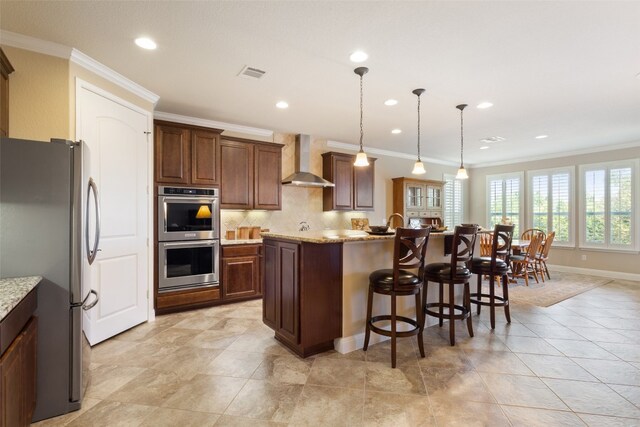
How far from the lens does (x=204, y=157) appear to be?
4203mm

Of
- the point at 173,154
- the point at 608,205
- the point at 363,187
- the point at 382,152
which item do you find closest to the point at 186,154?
the point at 173,154

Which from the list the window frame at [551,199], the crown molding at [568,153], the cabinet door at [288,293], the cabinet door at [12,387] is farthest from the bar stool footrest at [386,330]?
the crown molding at [568,153]

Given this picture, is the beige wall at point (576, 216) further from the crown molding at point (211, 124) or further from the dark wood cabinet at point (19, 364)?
the dark wood cabinet at point (19, 364)

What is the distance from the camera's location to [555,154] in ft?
23.1

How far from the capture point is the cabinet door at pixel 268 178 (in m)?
4.84

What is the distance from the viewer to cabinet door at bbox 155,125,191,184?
3.85 meters

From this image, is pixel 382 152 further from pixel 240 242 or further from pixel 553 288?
pixel 553 288

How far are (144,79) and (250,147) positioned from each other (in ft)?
5.69

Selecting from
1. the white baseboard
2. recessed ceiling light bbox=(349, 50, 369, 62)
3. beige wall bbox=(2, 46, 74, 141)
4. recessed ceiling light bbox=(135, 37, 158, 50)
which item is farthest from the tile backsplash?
the white baseboard

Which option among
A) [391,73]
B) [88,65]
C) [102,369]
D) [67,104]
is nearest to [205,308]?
[102,369]

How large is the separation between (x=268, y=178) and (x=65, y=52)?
279 centimetres

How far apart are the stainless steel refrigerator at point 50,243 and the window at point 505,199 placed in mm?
8264

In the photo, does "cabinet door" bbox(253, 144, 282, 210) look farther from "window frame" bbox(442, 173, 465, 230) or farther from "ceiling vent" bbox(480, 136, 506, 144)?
"window frame" bbox(442, 173, 465, 230)

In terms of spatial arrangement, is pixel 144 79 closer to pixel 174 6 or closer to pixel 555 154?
pixel 174 6
